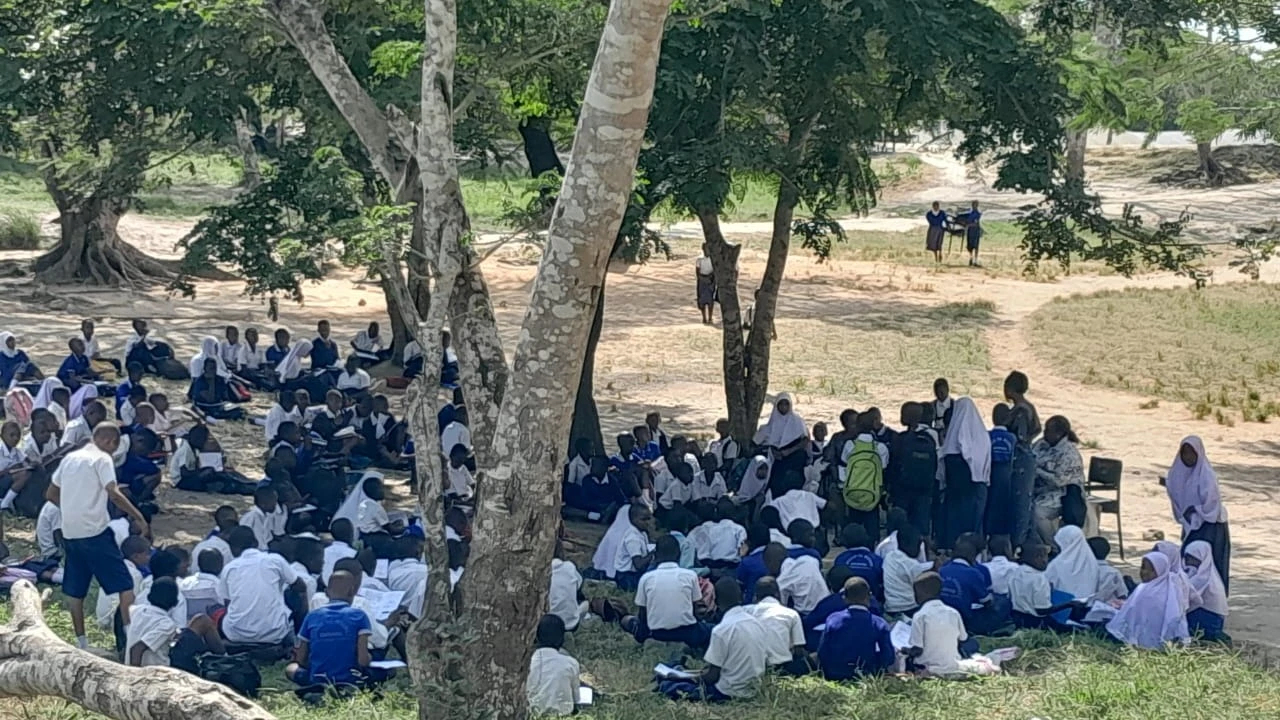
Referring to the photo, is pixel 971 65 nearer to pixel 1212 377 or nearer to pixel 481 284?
pixel 481 284

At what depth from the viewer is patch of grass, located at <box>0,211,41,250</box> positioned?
30.4 metres

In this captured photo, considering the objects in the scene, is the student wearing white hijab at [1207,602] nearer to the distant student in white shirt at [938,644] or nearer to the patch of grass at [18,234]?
the distant student in white shirt at [938,644]

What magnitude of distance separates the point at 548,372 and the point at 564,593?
12.8 ft

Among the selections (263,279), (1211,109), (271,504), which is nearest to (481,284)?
(271,504)

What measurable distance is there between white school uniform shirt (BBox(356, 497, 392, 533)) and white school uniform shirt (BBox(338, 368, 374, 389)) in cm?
571

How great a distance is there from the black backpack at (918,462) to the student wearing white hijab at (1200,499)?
6.67 feet

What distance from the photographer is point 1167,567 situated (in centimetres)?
1002

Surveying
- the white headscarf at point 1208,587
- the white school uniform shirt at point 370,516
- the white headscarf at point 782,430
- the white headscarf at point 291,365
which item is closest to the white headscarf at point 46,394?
the white headscarf at point 291,365

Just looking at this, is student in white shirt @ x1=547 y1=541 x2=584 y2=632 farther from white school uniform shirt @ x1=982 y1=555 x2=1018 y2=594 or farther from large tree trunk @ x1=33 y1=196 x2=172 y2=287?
large tree trunk @ x1=33 y1=196 x2=172 y2=287

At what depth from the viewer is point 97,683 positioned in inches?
255

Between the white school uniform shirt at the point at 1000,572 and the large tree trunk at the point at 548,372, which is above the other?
the large tree trunk at the point at 548,372

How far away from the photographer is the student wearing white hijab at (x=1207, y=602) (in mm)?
10148

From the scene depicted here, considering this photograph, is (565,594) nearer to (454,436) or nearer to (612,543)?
(612,543)

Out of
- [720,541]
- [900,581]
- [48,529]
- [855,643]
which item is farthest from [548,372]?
[48,529]
